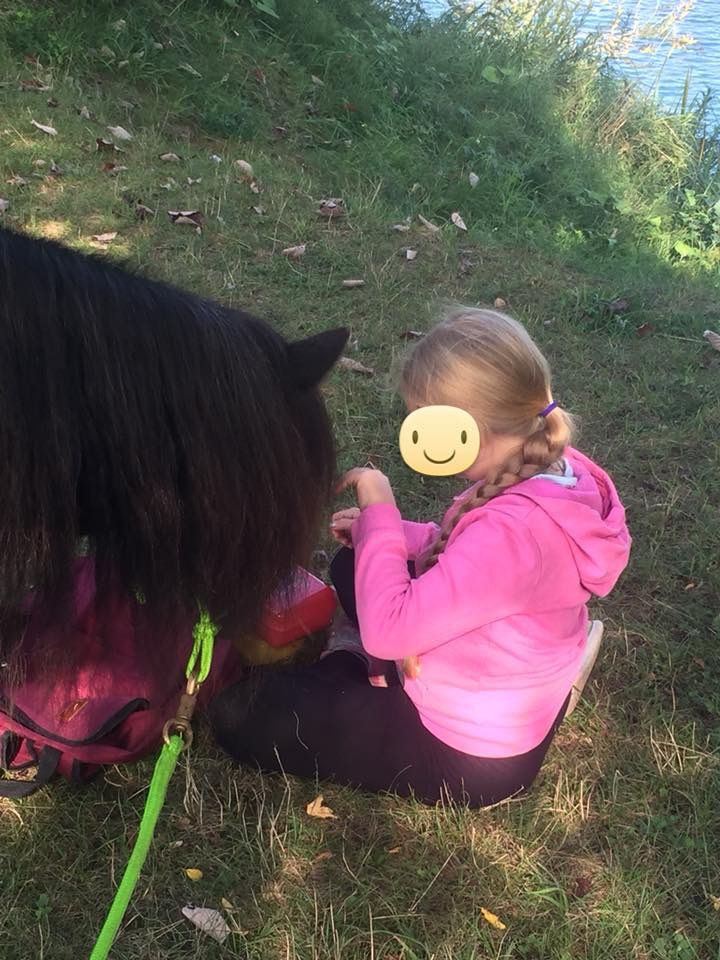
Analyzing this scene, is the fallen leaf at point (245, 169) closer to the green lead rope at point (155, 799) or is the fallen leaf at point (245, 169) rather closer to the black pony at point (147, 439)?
the black pony at point (147, 439)

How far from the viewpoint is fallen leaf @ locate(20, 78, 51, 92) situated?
563 centimetres

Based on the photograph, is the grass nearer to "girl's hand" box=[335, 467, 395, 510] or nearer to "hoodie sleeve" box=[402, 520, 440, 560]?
"hoodie sleeve" box=[402, 520, 440, 560]

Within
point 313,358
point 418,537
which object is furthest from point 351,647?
point 313,358

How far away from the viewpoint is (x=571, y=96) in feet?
25.2

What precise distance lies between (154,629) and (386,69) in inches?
253

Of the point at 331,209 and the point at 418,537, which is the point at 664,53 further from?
the point at 418,537

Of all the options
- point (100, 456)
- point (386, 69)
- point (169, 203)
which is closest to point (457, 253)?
point (169, 203)

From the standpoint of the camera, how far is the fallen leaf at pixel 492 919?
1.85 m

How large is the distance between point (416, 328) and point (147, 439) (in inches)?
113

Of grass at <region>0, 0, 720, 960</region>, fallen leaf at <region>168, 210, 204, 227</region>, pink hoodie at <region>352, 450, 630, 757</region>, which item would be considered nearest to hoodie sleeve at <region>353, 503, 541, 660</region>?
pink hoodie at <region>352, 450, 630, 757</region>

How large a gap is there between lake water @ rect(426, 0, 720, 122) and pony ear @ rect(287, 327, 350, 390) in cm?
786

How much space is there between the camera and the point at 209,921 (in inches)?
72.1

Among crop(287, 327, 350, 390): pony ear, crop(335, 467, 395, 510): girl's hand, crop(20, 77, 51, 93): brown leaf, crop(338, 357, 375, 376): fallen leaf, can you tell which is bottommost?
crop(338, 357, 375, 376): fallen leaf

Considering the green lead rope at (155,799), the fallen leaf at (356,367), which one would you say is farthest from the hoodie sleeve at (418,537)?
the fallen leaf at (356,367)
